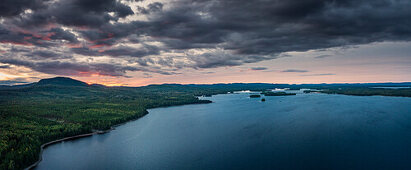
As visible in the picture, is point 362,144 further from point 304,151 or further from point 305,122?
point 305,122

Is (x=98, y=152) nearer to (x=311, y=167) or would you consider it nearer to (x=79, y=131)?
(x=79, y=131)

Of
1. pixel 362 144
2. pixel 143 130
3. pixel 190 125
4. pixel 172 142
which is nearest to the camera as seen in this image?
pixel 362 144

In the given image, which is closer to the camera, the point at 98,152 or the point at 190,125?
the point at 98,152

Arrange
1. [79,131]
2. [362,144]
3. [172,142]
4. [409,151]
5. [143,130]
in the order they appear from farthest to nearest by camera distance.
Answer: [143,130], [79,131], [172,142], [362,144], [409,151]

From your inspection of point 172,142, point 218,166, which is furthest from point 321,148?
point 172,142

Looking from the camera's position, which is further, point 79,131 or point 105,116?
point 105,116

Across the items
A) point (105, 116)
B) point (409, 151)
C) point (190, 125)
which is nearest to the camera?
point (409, 151)

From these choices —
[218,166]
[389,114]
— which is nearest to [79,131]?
[218,166]

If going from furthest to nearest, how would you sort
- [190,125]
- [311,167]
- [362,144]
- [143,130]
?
[190,125]
[143,130]
[362,144]
[311,167]
